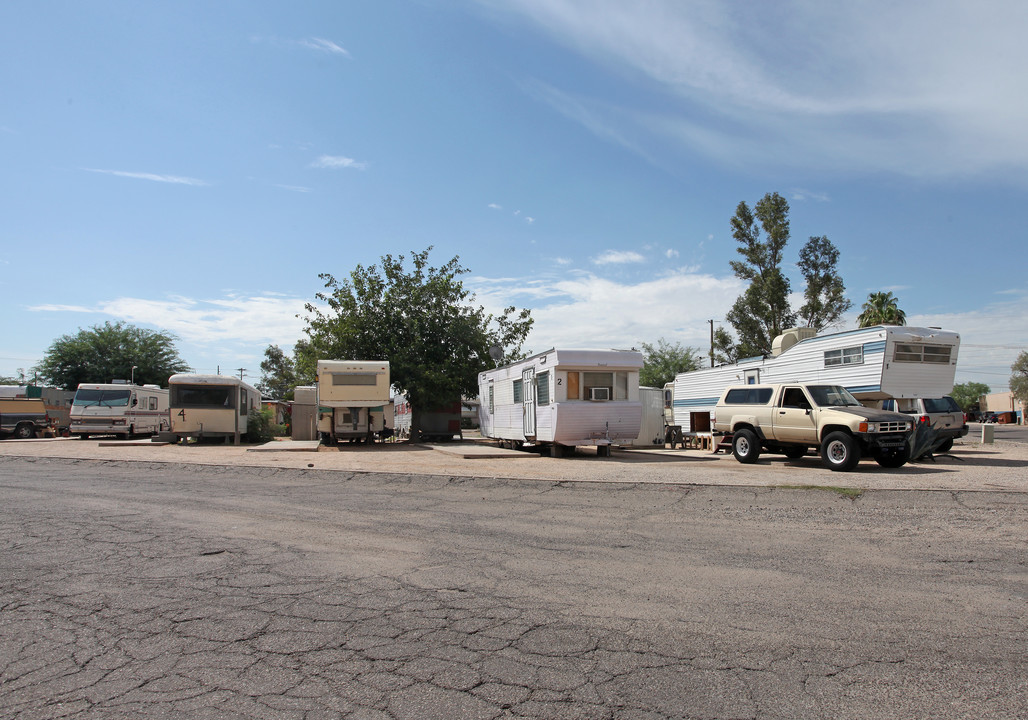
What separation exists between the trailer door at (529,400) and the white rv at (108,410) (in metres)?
16.6

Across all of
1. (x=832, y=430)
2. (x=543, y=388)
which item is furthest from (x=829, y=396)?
(x=543, y=388)

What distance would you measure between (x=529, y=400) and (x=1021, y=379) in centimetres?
6957

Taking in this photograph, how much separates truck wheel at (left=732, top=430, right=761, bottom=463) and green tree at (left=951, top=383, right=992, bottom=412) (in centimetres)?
7990

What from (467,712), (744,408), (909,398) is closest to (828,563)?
(467,712)

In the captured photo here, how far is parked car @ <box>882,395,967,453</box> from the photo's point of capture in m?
16.1

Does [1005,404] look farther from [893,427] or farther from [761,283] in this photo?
[893,427]

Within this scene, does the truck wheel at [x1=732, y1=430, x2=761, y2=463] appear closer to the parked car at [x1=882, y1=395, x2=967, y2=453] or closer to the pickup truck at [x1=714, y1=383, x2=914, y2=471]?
the pickup truck at [x1=714, y1=383, x2=914, y2=471]

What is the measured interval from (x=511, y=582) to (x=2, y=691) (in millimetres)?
3182

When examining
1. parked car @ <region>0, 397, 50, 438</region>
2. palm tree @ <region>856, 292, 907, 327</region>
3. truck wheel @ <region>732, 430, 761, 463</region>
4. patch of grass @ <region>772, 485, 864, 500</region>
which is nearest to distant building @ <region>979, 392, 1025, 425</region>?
palm tree @ <region>856, 292, 907, 327</region>

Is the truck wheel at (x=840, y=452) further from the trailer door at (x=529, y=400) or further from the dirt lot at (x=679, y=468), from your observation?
the trailer door at (x=529, y=400)

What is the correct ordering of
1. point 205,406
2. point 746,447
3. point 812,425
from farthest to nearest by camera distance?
point 205,406
point 746,447
point 812,425

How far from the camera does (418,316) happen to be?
2680 cm

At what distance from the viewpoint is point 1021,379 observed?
6619cm

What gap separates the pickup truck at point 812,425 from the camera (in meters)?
13.1
